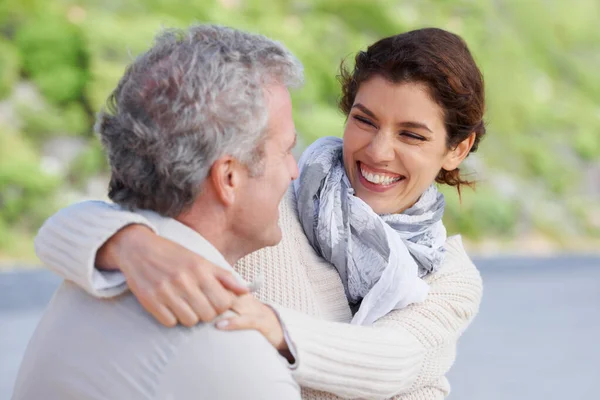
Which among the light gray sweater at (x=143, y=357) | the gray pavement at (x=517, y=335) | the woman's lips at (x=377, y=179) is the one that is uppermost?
the woman's lips at (x=377, y=179)

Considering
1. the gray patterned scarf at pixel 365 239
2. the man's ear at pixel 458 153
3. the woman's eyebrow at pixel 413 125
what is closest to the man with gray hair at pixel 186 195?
the gray patterned scarf at pixel 365 239

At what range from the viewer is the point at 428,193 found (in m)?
2.03

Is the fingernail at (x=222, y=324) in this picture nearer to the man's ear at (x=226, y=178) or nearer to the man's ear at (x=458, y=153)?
the man's ear at (x=226, y=178)

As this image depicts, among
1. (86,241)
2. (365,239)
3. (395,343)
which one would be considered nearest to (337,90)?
(365,239)

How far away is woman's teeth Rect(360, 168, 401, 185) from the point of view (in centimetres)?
195

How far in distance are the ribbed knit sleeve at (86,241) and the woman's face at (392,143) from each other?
2.44 ft

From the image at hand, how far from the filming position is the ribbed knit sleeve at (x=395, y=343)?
140cm

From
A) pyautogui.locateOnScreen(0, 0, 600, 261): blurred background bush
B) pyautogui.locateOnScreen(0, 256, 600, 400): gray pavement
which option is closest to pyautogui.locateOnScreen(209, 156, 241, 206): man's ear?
pyautogui.locateOnScreen(0, 256, 600, 400): gray pavement

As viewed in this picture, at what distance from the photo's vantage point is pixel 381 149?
6.23 ft

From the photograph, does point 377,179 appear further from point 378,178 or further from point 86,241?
point 86,241

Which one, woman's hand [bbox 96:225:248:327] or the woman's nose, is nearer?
woman's hand [bbox 96:225:248:327]

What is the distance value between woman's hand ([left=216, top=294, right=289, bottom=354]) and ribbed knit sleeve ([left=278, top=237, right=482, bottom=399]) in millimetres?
24

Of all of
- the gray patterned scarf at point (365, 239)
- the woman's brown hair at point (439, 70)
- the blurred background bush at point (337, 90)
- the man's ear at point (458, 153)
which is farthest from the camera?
the blurred background bush at point (337, 90)

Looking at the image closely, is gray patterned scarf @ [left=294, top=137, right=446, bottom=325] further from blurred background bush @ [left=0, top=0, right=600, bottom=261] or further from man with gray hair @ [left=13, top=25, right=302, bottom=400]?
blurred background bush @ [left=0, top=0, right=600, bottom=261]
